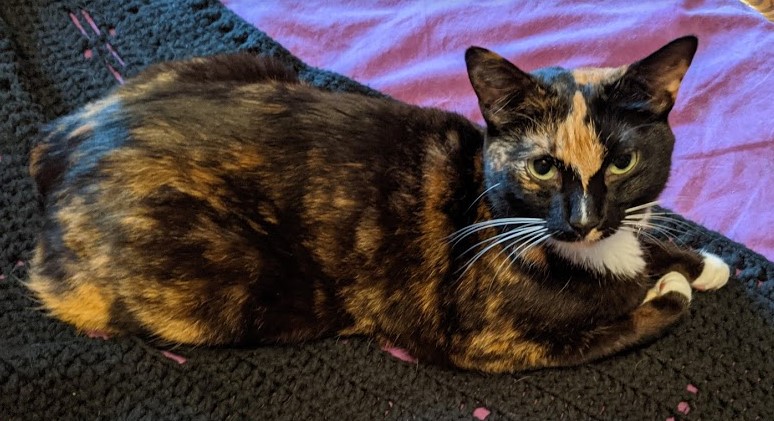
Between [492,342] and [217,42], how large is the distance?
36.3 inches

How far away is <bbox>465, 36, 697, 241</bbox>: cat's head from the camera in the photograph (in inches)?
39.1

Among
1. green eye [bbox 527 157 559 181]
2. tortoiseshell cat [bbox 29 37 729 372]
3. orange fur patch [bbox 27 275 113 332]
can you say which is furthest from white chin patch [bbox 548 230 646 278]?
orange fur patch [bbox 27 275 113 332]

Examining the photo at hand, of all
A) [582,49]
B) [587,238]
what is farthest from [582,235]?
[582,49]

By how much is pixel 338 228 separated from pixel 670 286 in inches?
23.1

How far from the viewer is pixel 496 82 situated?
1037mm

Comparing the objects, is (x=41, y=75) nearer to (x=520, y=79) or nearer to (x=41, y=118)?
(x=41, y=118)

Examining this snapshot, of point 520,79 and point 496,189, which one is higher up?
point 520,79

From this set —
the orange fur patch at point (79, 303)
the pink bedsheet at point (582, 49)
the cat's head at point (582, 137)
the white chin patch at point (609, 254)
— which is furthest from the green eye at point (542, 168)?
the orange fur patch at point (79, 303)

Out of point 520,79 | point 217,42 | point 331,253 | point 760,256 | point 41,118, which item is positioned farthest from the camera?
point 217,42

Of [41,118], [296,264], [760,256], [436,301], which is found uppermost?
[41,118]

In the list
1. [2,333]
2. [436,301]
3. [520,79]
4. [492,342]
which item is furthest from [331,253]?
[2,333]

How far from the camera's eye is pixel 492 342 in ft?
3.81

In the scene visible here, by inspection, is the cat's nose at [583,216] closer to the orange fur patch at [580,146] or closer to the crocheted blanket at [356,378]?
the orange fur patch at [580,146]

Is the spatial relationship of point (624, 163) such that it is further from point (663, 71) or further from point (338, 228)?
point (338, 228)
